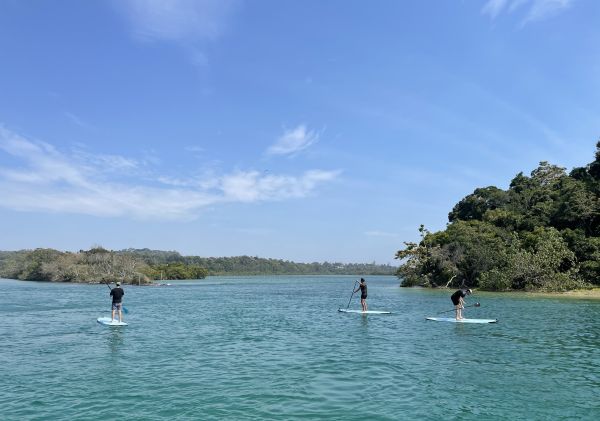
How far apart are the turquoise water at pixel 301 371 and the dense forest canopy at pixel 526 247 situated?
117ft

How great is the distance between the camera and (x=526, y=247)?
71.8 metres

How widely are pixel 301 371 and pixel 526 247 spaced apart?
208 ft

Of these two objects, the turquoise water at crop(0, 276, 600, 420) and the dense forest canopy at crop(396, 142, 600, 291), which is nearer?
the turquoise water at crop(0, 276, 600, 420)

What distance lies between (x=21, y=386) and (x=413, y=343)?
16.0 meters

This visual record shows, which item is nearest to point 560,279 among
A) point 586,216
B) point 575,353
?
point 586,216

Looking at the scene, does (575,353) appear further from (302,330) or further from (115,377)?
(115,377)

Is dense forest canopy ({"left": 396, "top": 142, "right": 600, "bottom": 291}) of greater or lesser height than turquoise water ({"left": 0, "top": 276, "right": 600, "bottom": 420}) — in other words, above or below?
above

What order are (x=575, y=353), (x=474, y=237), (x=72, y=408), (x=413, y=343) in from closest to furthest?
(x=72, y=408)
(x=575, y=353)
(x=413, y=343)
(x=474, y=237)

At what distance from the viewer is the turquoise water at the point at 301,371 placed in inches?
501

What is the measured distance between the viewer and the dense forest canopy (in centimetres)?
6438

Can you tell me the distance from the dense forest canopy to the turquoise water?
35.7m

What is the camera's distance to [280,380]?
1584cm

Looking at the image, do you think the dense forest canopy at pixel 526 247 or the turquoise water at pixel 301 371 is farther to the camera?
the dense forest canopy at pixel 526 247

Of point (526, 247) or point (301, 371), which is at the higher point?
point (526, 247)
